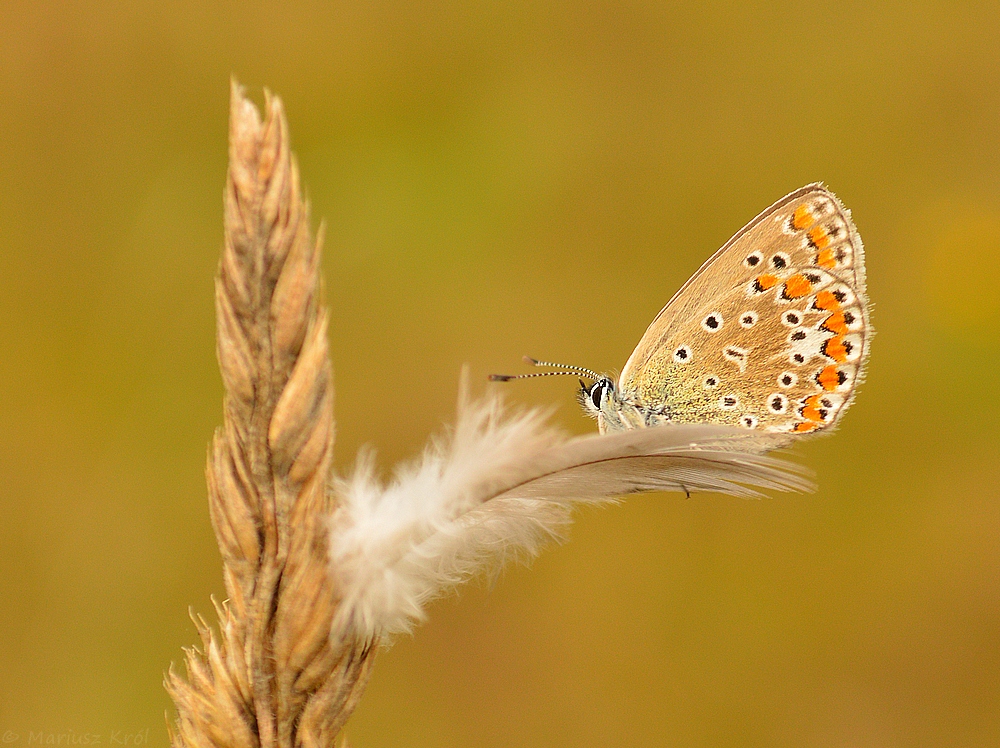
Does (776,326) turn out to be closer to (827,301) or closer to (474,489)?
(827,301)

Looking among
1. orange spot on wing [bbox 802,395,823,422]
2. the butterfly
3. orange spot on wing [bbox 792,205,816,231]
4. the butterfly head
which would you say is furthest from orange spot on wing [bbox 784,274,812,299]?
the butterfly head

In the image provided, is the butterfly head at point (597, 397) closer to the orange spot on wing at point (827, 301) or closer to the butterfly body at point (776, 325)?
the butterfly body at point (776, 325)

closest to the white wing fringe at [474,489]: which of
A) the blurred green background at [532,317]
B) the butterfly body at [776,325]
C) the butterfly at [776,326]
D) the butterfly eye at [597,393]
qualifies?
the butterfly at [776,326]

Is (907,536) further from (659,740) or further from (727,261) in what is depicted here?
(727,261)

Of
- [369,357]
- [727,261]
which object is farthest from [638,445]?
[369,357]

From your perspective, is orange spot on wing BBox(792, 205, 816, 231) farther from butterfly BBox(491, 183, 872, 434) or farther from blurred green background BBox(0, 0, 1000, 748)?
blurred green background BBox(0, 0, 1000, 748)
